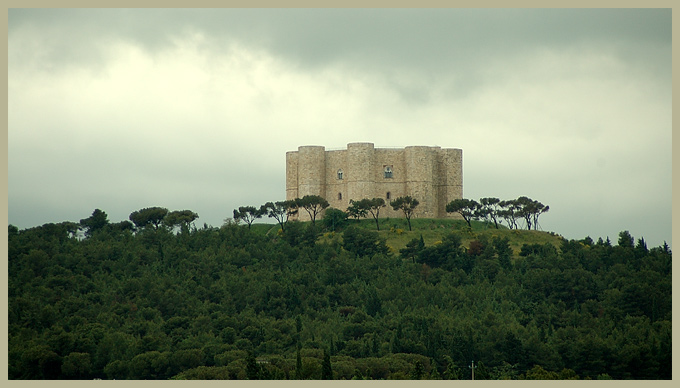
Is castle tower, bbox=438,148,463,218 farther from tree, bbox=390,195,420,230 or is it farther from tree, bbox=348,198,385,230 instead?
tree, bbox=348,198,385,230

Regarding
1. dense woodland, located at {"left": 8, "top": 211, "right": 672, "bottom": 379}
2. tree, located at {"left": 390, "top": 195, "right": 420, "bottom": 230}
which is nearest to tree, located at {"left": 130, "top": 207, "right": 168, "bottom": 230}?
dense woodland, located at {"left": 8, "top": 211, "right": 672, "bottom": 379}

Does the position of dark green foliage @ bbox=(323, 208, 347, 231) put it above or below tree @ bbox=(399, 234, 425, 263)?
above

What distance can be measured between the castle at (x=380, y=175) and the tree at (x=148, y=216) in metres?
9.01

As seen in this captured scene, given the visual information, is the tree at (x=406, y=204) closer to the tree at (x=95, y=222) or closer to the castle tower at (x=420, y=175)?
the castle tower at (x=420, y=175)

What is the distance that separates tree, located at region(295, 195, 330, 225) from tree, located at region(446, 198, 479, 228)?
8039mm

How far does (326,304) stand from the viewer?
206ft

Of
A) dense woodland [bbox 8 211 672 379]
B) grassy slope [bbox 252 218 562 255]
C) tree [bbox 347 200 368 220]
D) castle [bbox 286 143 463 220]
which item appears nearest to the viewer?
dense woodland [bbox 8 211 672 379]

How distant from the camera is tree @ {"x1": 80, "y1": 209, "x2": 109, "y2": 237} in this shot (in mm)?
76625

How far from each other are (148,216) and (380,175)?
627 inches

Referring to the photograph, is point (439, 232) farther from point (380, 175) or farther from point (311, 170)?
point (311, 170)

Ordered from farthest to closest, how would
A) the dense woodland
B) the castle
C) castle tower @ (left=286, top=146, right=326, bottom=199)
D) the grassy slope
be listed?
castle tower @ (left=286, top=146, right=326, bottom=199), the castle, the grassy slope, the dense woodland

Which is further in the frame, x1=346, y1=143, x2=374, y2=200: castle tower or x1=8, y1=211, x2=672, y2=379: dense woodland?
x1=346, y1=143, x2=374, y2=200: castle tower

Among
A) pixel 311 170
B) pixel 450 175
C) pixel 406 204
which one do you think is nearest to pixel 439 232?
pixel 406 204

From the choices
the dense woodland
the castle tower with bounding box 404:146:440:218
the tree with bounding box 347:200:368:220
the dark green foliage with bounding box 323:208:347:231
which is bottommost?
the dense woodland
